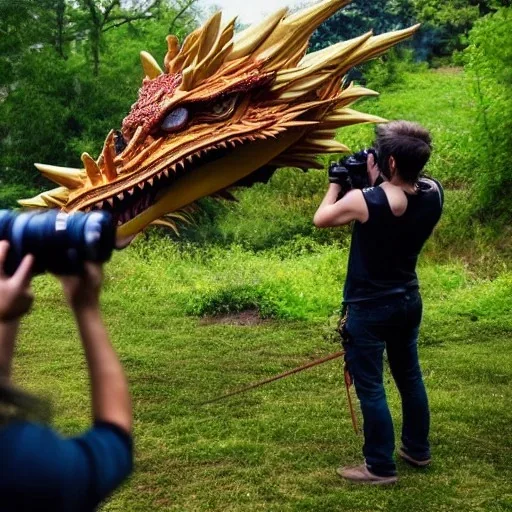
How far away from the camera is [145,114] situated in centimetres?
403

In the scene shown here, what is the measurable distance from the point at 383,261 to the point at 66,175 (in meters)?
1.41

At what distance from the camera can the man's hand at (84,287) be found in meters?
1.46

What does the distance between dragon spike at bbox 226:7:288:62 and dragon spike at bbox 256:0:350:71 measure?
34 mm

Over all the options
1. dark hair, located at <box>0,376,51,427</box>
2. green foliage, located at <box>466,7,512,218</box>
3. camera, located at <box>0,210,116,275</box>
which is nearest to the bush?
green foliage, located at <box>466,7,512,218</box>

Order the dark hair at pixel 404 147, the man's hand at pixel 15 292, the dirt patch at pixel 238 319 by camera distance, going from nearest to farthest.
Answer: the man's hand at pixel 15 292 < the dark hair at pixel 404 147 < the dirt patch at pixel 238 319

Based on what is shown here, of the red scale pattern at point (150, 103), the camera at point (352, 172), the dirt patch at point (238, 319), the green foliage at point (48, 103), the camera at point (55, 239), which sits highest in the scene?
the green foliage at point (48, 103)

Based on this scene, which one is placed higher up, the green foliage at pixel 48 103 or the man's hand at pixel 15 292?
the green foliage at pixel 48 103

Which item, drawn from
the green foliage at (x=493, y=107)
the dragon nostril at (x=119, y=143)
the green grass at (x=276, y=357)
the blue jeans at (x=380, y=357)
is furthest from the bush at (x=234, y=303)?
the blue jeans at (x=380, y=357)

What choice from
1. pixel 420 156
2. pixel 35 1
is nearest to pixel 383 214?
pixel 420 156

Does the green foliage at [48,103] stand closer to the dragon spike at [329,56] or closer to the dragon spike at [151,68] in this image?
the dragon spike at [151,68]

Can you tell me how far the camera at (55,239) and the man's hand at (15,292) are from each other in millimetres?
48

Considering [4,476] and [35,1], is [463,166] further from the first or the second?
[4,476]

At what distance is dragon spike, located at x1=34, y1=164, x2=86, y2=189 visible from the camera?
394 cm

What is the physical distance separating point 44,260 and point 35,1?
866 cm
